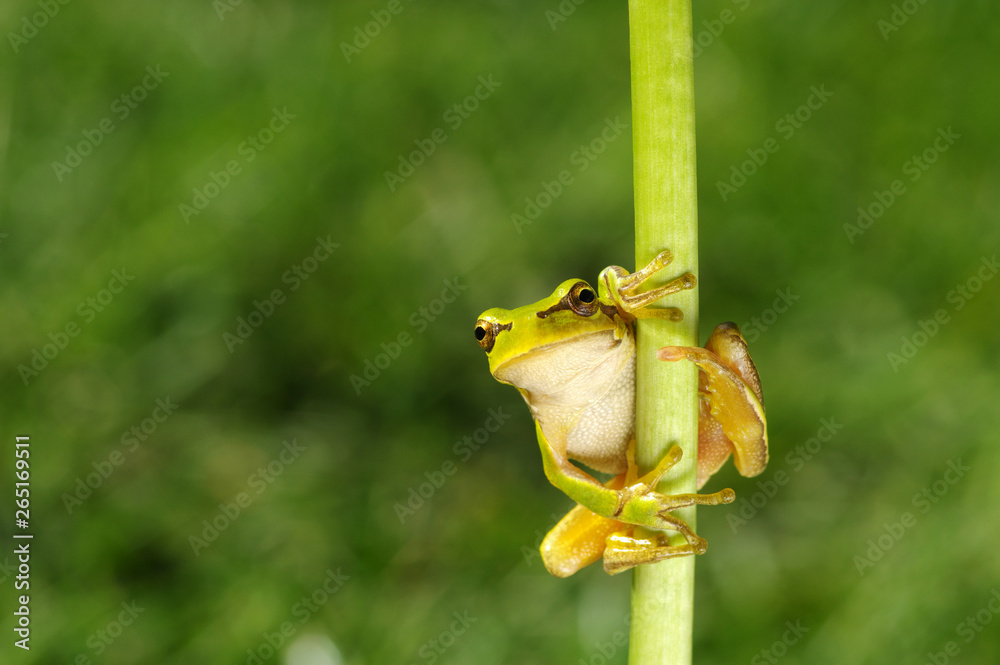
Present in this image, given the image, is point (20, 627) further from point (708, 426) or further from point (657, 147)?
point (657, 147)

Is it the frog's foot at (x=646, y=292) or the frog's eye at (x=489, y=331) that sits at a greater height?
the frog's foot at (x=646, y=292)

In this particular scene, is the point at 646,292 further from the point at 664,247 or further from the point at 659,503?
the point at 659,503

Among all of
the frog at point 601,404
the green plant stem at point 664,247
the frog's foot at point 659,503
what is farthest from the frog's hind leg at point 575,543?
the green plant stem at point 664,247

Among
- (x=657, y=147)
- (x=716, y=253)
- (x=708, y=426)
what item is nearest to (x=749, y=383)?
(x=708, y=426)

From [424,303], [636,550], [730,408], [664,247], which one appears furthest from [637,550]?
[424,303]

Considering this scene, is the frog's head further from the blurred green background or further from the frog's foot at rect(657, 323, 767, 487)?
the blurred green background

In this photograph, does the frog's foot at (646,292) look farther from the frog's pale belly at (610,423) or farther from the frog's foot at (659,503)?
the frog's pale belly at (610,423)
